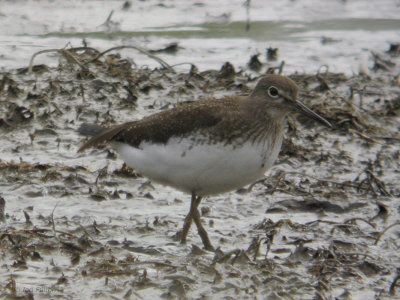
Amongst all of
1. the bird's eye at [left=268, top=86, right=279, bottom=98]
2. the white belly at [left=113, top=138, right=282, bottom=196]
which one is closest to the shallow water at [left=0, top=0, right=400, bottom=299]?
the white belly at [left=113, top=138, right=282, bottom=196]

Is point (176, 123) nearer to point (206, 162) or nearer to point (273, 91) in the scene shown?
point (206, 162)

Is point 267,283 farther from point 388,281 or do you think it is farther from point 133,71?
point 133,71

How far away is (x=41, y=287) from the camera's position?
464 cm

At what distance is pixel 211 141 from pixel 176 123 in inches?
15.4

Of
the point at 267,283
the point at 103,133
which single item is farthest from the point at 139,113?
the point at 267,283

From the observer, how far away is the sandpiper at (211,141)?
5.20m

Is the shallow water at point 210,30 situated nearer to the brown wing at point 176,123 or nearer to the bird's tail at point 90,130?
the bird's tail at point 90,130

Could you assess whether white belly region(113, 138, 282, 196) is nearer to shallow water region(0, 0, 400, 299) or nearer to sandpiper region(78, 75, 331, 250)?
sandpiper region(78, 75, 331, 250)

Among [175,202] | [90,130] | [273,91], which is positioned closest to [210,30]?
[175,202]

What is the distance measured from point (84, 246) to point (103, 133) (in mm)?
1103

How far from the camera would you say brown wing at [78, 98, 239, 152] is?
17.6ft

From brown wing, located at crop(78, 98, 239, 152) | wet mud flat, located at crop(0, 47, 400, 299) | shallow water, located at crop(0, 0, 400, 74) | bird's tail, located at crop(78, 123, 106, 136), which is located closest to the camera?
wet mud flat, located at crop(0, 47, 400, 299)

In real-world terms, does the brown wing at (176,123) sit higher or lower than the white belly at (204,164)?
higher

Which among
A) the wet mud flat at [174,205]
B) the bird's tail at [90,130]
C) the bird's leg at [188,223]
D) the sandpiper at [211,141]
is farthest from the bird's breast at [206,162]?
the bird's tail at [90,130]
